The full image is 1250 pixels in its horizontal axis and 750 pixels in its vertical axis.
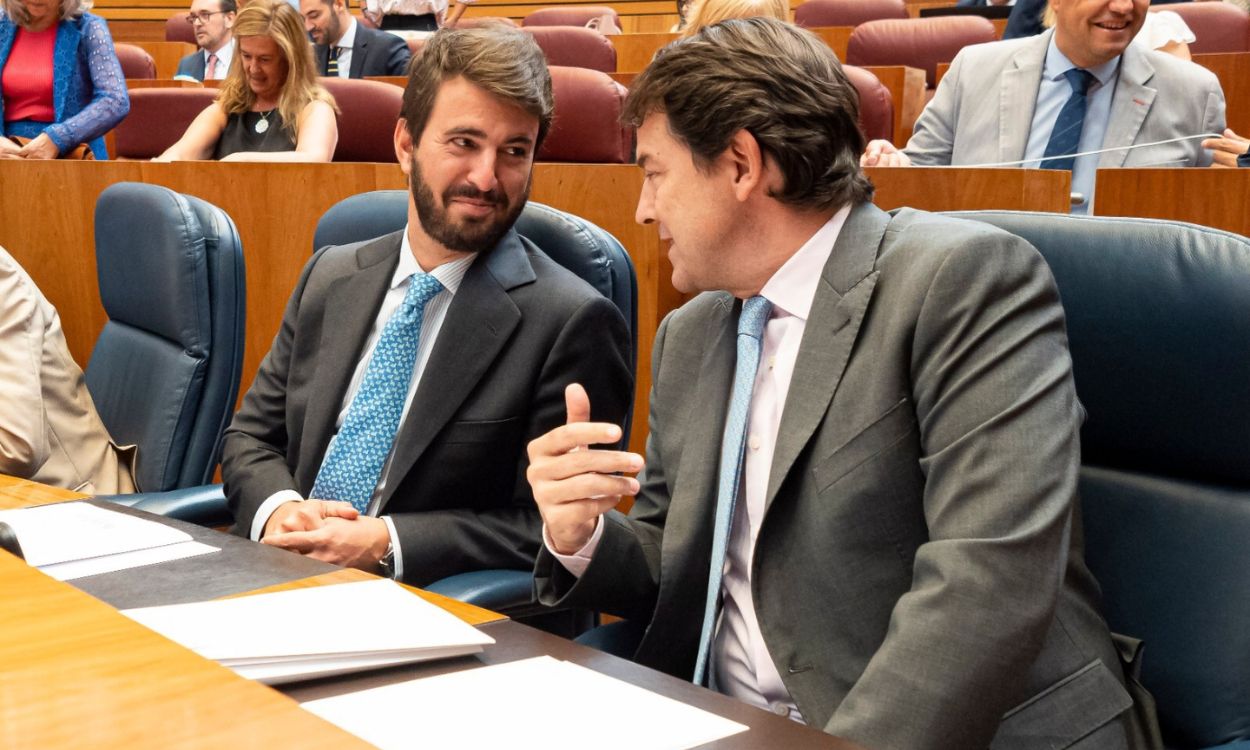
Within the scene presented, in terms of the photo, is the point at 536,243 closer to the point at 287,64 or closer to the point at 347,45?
the point at 287,64

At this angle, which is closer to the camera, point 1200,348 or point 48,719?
point 48,719

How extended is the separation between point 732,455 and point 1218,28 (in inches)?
159

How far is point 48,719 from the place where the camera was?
0.58m

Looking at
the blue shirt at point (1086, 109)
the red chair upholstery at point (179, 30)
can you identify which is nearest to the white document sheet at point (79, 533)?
the blue shirt at point (1086, 109)

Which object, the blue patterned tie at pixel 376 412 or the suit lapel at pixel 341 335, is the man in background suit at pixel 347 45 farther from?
the blue patterned tie at pixel 376 412

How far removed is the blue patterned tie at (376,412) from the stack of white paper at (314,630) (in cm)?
62

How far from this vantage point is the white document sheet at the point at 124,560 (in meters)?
1.12

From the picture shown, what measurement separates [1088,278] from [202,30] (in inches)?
227

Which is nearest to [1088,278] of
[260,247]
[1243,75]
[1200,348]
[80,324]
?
[1200,348]

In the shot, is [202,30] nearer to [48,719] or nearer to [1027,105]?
[1027,105]

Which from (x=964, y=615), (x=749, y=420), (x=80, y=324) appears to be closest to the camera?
(x=964, y=615)

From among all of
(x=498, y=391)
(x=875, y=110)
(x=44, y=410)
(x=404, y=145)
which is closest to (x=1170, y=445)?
(x=498, y=391)

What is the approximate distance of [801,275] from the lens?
1.22 m

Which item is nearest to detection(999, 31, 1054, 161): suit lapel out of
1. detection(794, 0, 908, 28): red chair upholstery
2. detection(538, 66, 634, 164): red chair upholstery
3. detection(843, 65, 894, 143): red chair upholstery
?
detection(843, 65, 894, 143): red chair upholstery
